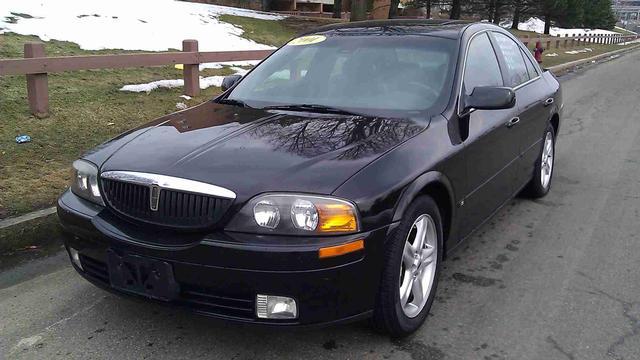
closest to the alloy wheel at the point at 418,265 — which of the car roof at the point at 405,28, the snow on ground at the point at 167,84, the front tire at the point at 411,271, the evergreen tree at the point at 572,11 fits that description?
the front tire at the point at 411,271

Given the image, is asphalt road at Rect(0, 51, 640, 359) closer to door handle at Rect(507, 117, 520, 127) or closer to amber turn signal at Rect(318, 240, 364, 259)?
amber turn signal at Rect(318, 240, 364, 259)

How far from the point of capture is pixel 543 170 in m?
5.54

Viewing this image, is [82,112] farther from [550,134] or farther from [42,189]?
[550,134]

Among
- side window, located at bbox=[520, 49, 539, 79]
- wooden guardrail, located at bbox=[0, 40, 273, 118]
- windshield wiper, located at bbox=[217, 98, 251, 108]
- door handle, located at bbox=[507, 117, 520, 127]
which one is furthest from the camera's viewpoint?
wooden guardrail, located at bbox=[0, 40, 273, 118]

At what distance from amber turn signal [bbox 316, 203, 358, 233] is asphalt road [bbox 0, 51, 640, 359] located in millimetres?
489

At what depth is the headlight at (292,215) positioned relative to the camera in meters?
2.57

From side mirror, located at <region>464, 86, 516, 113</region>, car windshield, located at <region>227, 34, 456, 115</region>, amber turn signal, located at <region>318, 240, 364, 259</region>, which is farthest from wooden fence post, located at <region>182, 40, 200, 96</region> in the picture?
amber turn signal, located at <region>318, 240, 364, 259</region>

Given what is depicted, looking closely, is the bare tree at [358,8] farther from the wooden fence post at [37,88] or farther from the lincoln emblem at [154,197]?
the lincoln emblem at [154,197]

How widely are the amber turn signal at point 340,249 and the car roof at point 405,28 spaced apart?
6.56ft

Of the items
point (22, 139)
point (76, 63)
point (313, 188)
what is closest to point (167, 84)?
point (76, 63)

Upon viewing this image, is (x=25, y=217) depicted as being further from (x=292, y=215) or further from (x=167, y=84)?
(x=167, y=84)

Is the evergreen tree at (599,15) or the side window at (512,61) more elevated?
the evergreen tree at (599,15)

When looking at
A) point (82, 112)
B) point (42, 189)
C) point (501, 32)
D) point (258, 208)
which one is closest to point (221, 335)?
point (258, 208)

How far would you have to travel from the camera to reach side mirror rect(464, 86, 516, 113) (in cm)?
356
